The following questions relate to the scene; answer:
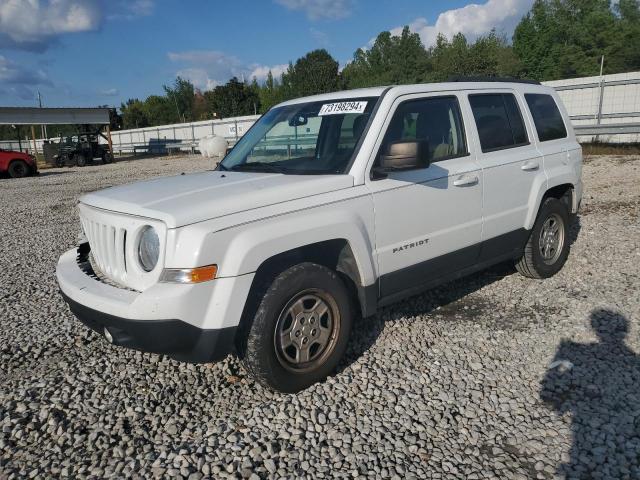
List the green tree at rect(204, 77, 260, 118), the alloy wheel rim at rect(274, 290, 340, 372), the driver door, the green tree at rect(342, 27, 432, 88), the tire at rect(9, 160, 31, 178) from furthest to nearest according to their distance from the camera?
1. the green tree at rect(204, 77, 260, 118)
2. the green tree at rect(342, 27, 432, 88)
3. the tire at rect(9, 160, 31, 178)
4. the driver door
5. the alloy wheel rim at rect(274, 290, 340, 372)

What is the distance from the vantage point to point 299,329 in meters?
3.23

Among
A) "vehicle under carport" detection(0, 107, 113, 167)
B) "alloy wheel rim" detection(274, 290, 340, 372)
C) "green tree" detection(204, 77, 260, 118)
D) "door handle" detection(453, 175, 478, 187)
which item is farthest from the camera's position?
"green tree" detection(204, 77, 260, 118)

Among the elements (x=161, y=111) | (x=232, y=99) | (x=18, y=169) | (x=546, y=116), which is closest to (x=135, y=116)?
(x=161, y=111)

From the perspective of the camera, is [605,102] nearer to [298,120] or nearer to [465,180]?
[465,180]

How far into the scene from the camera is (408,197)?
3.60 meters

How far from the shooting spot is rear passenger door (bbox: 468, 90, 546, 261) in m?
4.27

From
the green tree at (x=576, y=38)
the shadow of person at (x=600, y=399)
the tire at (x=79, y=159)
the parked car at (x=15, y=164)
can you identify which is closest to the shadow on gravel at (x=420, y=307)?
the shadow of person at (x=600, y=399)

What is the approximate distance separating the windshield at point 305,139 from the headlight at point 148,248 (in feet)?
3.85

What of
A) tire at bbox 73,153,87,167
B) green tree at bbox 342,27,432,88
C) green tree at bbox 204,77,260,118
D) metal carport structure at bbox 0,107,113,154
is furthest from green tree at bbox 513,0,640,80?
tire at bbox 73,153,87,167

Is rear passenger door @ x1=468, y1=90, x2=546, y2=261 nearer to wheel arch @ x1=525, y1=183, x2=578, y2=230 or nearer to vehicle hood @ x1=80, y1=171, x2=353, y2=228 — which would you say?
wheel arch @ x1=525, y1=183, x2=578, y2=230

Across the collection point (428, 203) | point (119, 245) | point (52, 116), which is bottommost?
point (119, 245)

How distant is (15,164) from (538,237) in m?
23.9

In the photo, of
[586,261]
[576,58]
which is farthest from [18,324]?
[576,58]

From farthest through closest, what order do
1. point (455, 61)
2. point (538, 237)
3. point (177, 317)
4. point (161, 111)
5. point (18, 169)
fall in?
point (161, 111), point (455, 61), point (18, 169), point (538, 237), point (177, 317)
